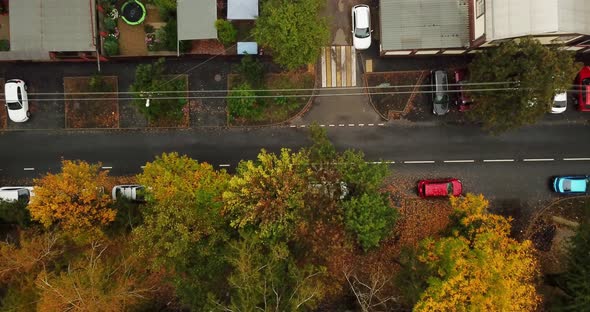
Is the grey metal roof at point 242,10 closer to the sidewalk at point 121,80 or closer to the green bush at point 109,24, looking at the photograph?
the sidewalk at point 121,80

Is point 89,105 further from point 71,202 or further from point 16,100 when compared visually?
point 71,202

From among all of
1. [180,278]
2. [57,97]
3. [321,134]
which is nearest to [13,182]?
[57,97]

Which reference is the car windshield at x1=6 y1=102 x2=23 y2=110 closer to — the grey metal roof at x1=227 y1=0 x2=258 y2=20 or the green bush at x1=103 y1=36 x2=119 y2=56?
the green bush at x1=103 y1=36 x2=119 y2=56

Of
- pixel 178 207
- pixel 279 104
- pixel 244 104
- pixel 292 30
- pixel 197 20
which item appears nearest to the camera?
pixel 178 207

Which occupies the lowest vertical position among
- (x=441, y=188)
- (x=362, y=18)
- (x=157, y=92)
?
(x=441, y=188)

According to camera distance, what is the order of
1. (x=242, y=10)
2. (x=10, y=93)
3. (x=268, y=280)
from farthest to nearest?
(x=10, y=93)
(x=242, y=10)
(x=268, y=280)

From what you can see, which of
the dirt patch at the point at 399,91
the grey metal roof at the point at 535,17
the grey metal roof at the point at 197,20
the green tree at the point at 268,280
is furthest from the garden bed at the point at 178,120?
the grey metal roof at the point at 535,17

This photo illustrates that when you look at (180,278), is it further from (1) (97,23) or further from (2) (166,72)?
(1) (97,23)

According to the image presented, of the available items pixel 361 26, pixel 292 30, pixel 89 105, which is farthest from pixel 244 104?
pixel 89 105
